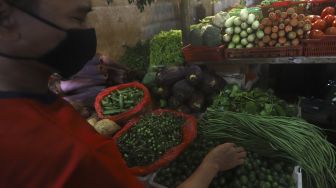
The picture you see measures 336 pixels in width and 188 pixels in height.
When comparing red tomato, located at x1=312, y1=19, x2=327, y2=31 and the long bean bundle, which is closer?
the long bean bundle

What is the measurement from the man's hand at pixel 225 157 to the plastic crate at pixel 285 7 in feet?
9.27

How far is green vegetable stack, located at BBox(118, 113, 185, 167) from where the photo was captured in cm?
238

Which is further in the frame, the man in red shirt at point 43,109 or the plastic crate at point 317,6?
the plastic crate at point 317,6

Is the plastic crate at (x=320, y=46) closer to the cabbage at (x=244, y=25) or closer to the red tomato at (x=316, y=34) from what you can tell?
the red tomato at (x=316, y=34)

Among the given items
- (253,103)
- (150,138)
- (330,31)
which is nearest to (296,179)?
(253,103)

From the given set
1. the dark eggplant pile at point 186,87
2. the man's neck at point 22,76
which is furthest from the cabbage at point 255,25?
the man's neck at point 22,76

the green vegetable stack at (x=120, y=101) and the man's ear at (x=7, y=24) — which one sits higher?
the man's ear at (x=7, y=24)

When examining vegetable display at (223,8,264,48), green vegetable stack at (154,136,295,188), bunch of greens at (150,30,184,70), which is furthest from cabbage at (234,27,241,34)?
green vegetable stack at (154,136,295,188)

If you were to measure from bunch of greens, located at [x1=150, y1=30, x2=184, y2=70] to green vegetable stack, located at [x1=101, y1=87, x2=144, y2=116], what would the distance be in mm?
763

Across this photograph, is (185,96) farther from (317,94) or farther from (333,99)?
(317,94)

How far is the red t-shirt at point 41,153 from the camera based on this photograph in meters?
0.96

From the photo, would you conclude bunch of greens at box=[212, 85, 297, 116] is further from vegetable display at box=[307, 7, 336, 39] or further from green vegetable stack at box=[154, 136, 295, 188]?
vegetable display at box=[307, 7, 336, 39]

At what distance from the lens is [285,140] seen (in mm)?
2270

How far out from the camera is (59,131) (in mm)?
1070
